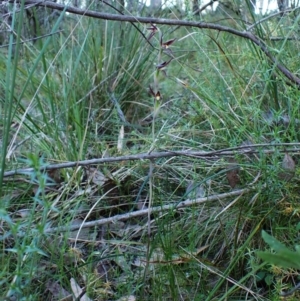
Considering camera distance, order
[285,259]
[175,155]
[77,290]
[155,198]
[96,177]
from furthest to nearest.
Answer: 1. [96,177]
2. [155,198]
3. [175,155]
4. [77,290]
5. [285,259]

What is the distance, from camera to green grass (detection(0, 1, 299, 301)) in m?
1.19

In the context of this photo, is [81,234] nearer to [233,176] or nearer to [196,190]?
[196,190]

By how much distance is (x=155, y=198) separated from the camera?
1.50 meters

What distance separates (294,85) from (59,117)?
80 centimetres

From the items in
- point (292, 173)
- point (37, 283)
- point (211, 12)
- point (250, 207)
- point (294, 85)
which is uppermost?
point (211, 12)

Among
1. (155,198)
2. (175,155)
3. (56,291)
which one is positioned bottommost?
(56,291)

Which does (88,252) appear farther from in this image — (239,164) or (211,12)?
(211,12)

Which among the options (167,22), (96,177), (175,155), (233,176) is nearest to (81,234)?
(96,177)

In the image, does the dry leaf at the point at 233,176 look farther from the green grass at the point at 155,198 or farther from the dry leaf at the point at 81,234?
the dry leaf at the point at 81,234

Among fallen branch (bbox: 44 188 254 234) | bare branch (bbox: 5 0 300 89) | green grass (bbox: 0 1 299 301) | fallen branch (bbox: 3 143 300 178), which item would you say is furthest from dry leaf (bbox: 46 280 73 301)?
bare branch (bbox: 5 0 300 89)

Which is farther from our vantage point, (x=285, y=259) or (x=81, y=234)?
(x=81, y=234)

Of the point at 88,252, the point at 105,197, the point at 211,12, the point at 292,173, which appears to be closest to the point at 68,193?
the point at 105,197

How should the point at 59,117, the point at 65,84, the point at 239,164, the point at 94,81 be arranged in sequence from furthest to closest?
the point at 94,81 → the point at 65,84 → the point at 59,117 → the point at 239,164

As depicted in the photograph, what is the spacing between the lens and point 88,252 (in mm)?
1404
